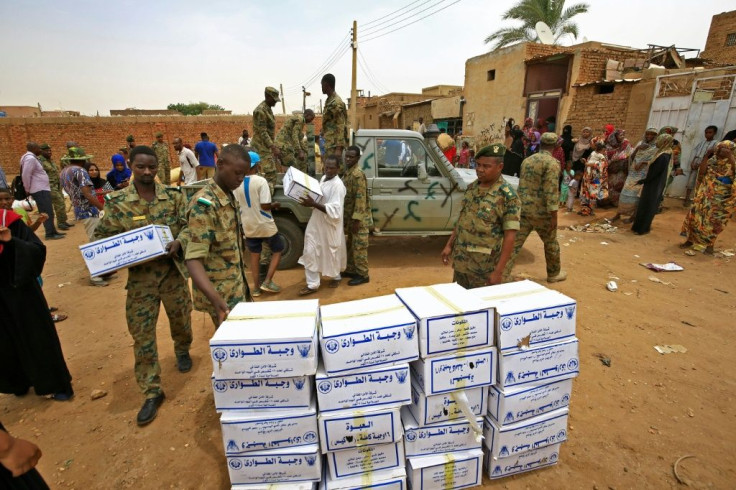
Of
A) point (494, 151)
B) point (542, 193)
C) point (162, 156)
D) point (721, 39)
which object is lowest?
point (542, 193)

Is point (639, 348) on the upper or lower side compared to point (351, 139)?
lower

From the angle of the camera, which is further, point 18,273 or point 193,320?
point 193,320

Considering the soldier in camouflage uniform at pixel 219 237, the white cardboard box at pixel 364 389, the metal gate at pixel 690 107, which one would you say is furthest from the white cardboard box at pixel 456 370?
the metal gate at pixel 690 107

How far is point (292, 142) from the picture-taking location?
7.13 m

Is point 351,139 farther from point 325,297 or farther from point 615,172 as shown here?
point 615,172

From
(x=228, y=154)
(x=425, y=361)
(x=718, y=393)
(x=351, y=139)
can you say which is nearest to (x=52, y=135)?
(x=351, y=139)

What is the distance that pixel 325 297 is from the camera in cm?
455

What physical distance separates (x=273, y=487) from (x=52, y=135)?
2377 centimetres

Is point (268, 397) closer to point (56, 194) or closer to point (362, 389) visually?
point (362, 389)

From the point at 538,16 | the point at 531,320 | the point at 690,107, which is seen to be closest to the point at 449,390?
the point at 531,320

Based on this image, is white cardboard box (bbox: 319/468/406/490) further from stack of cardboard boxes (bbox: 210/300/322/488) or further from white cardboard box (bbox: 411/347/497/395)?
white cardboard box (bbox: 411/347/497/395)

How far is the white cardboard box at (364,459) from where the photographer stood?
1.88 metres

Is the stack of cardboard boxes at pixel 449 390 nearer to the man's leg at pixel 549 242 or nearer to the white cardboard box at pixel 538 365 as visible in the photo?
the white cardboard box at pixel 538 365

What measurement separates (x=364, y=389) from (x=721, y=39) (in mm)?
24261
